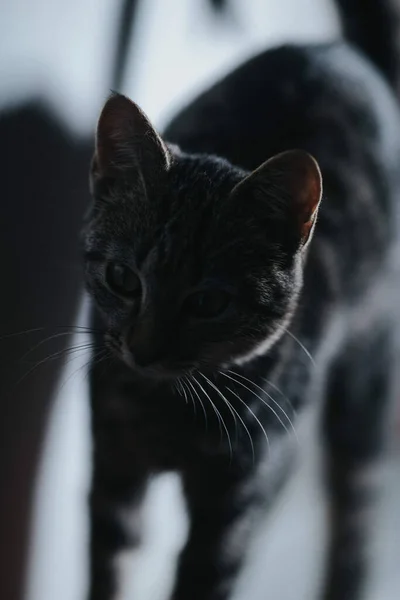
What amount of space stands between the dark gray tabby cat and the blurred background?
1.2 inches

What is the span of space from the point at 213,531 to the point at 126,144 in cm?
45

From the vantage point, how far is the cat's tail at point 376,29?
95 cm

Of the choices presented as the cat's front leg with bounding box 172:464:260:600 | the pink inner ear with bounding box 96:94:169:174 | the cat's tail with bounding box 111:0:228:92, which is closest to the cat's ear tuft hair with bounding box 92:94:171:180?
the pink inner ear with bounding box 96:94:169:174

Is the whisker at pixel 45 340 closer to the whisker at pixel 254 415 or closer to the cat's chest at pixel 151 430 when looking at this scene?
the cat's chest at pixel 151 430

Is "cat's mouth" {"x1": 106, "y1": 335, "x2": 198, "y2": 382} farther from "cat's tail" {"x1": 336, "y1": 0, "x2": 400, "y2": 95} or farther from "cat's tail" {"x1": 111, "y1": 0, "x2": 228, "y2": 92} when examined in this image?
"cat's tail" {"x1": 336, "y1": 0, "x2": 400, "y2": 95}

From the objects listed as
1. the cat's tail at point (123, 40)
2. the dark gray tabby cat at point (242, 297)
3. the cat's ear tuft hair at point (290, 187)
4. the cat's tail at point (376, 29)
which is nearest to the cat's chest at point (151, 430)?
the dark gray tabby cat at point (242, 297)

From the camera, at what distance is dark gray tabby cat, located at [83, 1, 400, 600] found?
27.5 inches

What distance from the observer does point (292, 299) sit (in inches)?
29.8

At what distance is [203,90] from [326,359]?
376 mm

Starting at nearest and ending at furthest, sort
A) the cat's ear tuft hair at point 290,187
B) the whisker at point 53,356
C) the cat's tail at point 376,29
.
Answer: the cat's ear tuft hair at point 290,187 < the whisker at point 53,356 < the cat's tail at point 376,29

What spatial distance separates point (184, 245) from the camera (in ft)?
2.27

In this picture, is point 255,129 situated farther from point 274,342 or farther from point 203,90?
point 274,342

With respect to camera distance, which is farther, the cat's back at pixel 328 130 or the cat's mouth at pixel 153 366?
the cat's back at pixel 328 130

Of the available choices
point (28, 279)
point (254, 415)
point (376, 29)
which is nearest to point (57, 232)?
point (28, 279)
